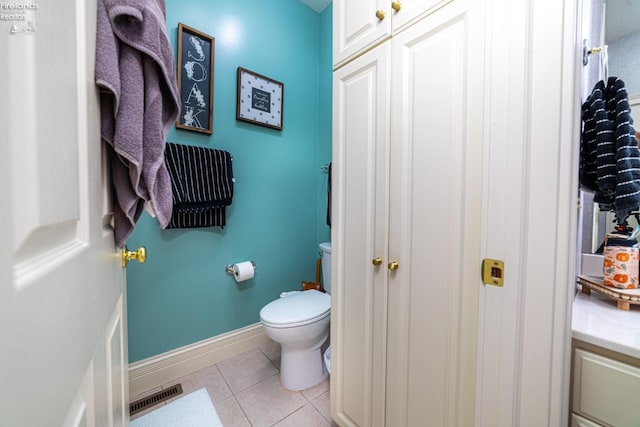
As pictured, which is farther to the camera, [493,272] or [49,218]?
[493,272]

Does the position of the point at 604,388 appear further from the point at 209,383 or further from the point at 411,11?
the point at 209,383

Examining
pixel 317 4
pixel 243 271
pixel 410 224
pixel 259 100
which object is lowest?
pixel 243 271

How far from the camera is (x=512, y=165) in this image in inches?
24.7

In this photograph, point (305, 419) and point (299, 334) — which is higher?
point (299, 334)

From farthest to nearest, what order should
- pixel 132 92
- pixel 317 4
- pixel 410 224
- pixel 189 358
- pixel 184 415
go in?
pixel 317 4 < pixel 189 358 < pixel 184 415 < pixel 410 224 < pixel 132 92

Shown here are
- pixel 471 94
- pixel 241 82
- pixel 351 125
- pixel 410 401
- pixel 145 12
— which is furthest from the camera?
pixel 241 82

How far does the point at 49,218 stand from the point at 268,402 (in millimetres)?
1514

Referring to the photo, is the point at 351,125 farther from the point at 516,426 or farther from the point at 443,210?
the point at 516,426

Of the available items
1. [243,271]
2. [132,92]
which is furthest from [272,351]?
[132,92]

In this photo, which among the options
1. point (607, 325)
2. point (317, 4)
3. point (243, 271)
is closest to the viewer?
point (607, 325)

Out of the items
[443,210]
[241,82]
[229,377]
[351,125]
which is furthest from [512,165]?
[229,377]

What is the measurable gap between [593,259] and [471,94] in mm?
820

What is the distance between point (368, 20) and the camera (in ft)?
3.10

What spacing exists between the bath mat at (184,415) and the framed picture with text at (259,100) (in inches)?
67.5
